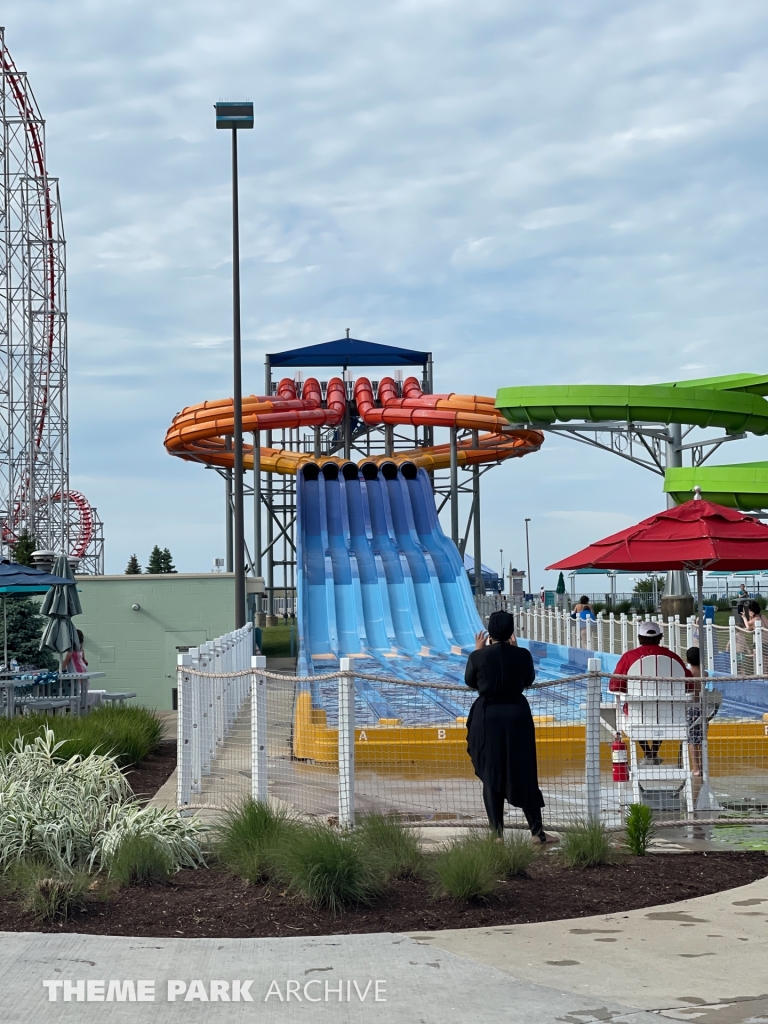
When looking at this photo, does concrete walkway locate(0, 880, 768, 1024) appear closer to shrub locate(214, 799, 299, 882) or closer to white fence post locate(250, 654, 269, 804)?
shrub locate(214, 799, 299, 882)

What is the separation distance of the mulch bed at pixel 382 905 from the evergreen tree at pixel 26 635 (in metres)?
15.3

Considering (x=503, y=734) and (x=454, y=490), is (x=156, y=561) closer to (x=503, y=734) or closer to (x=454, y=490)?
(x=454, y=490)

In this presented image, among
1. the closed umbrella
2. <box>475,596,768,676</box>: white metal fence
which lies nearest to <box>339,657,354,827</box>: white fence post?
<box>475,596,768,676</box>: white metal fence

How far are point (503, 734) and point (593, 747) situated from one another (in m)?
0.94

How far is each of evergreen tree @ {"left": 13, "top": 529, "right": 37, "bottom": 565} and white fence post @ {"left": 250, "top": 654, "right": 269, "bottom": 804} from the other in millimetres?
31891

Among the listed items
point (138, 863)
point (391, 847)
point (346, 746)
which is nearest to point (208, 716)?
point (346, 746)

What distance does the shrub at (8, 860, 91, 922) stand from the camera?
6.72 m

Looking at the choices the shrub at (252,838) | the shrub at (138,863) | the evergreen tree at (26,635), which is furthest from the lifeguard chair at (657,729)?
the evergreen tree at (26,635)

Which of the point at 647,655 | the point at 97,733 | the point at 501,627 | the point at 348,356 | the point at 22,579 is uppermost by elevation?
the point at 348,356

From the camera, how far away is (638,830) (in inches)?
330

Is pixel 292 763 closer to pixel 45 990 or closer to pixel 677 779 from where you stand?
pixel 677 779

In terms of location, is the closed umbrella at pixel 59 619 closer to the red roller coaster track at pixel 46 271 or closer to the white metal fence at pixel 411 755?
the white metal fence at pixel 411 755

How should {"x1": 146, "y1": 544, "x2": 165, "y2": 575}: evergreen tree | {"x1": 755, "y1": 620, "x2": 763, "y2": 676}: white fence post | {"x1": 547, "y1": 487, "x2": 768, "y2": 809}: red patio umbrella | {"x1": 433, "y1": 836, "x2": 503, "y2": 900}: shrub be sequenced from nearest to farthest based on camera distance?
1. {"x1": 433, "y1": 836, "x2": 503, "y2": 900}: shrub
2. {"x1": 547, "y1": 487, "x2": 768, "y2": 809}: red patio umbrella
3. {"x1": 755, "y1": 620, "x2": 763, "y2": 676}: white fence post
4. {"x1": 146, "y1": 544, "x2": 165, "y2": 575}: evergreen tree

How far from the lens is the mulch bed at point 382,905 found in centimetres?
654
